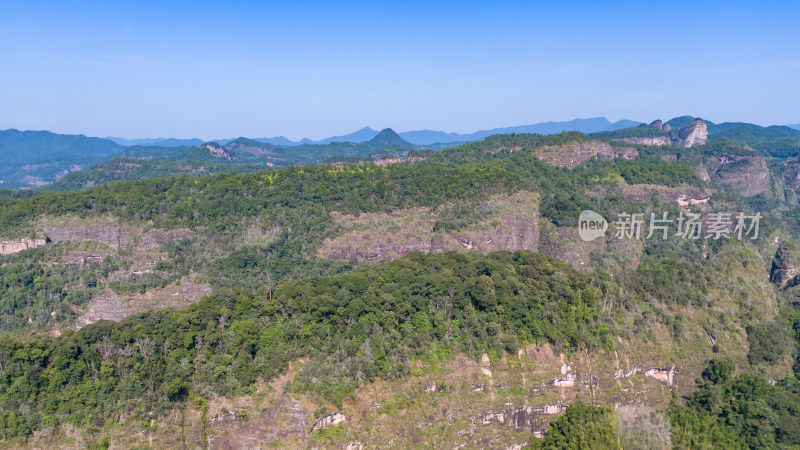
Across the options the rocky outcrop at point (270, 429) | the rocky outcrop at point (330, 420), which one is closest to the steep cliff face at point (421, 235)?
the rocky outcrop at point (330, 420)

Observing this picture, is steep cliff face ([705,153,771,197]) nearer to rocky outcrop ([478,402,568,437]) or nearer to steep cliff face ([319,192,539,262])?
steep cliff face ([319,192,539,262])

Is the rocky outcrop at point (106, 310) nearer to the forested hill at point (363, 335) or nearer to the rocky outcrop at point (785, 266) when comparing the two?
the forested hill at point (363, 335)

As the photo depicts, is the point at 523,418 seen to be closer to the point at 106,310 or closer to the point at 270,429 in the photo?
the point at 270,429

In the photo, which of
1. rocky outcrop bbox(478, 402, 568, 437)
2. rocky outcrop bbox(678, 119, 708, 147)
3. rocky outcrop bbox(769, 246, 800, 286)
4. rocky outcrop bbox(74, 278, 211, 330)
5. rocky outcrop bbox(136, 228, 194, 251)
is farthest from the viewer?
rocky outcrop bbox(678, 119, 708, 147)

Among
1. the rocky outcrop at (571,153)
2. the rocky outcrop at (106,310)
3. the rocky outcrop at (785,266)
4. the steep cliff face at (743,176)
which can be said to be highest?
the rocky outcrop at (571,153)

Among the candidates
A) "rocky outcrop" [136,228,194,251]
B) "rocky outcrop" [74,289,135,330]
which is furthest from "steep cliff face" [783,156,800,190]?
"rocky outcrop" [74,289,135,330]

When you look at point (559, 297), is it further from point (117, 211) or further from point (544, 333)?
point (117, 211)

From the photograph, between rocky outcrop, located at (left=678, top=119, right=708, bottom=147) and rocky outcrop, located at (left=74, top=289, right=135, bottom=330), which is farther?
rocky outcrop, located at (left=678, top=119, right=708, bottom=147)

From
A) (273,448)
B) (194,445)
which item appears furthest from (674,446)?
(194,445)
